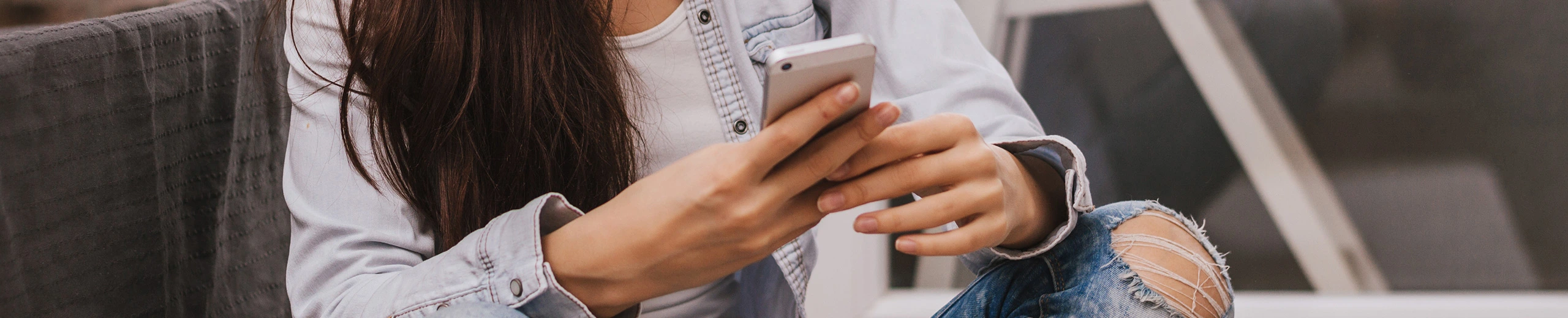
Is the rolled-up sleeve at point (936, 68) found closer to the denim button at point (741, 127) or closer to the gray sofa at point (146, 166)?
the denim button at point (741, 127)

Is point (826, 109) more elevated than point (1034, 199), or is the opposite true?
point (826, 109)

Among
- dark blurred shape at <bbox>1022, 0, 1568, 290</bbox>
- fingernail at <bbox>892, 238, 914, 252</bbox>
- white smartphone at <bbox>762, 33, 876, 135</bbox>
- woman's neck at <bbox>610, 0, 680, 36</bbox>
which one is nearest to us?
white smartphone at <bbox>762, 33, 876, 135</bbox>

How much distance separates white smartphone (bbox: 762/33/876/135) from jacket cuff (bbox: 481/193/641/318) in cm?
15

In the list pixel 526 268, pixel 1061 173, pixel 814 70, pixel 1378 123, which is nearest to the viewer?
pixel 814 70

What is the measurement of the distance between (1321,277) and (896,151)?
1061 mm

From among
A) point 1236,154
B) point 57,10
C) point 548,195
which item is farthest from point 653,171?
point 1236,154

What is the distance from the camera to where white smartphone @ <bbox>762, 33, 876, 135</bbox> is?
0.33m

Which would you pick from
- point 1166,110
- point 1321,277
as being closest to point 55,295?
point 1166,110

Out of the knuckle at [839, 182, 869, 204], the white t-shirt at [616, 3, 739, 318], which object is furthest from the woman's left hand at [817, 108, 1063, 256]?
the white t-shirt at [616, 3, 739, 318]

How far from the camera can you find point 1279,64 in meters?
1.15

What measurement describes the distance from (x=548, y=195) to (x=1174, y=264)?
0.36 meters

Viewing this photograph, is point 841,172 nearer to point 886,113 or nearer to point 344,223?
point 886,113

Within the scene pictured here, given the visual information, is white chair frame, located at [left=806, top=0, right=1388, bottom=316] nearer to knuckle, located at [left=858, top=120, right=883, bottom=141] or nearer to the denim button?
the denim button

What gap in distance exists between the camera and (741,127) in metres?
0.63
